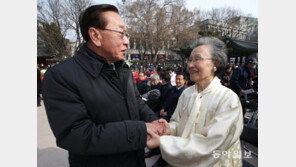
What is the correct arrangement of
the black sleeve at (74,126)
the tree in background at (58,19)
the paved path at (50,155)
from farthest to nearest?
the tree in background at (58,19) < the paved path at (50,155) < the black sleeve at (74,126)

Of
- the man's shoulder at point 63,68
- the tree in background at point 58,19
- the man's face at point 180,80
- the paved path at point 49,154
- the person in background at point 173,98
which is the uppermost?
the tree in background at point 58,19

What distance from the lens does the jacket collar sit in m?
1.27

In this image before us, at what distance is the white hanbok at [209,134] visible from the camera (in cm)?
134

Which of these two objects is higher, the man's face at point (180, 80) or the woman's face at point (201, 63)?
the woman's face at point (201, 63)

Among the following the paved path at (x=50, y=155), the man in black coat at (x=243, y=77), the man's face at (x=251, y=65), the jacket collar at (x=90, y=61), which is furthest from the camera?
the man in black coat at (x=243, y=77)

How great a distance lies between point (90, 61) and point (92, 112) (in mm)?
408

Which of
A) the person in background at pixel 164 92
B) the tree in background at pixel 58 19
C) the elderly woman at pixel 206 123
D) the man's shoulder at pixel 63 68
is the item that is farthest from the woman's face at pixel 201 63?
the tree in background at pixel 58 19

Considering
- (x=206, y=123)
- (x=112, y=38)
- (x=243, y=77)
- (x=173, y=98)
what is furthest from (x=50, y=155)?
(x=243, y=77)

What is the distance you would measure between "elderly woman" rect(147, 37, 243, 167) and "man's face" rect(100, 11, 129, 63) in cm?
75

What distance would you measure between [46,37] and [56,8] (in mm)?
2456

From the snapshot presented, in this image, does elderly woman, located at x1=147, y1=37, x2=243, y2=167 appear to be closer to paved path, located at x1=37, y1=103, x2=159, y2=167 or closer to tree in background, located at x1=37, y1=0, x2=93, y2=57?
paved path, located at x1=37, y1=103, x2=159, y2=167

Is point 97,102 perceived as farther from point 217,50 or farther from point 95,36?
point 217,50

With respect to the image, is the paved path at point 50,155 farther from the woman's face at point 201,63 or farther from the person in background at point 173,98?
the woman's face at point 201,63

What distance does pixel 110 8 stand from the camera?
138 centimetres
